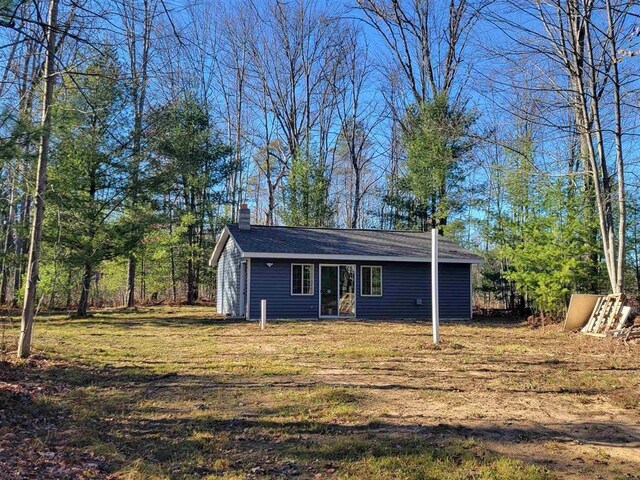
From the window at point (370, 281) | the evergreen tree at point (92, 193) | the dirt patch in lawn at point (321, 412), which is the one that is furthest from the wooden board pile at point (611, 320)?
the evergreen tree at point (92, 193)

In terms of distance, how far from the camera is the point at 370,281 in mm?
17266

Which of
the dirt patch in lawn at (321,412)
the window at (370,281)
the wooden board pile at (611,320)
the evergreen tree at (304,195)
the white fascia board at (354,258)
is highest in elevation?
the evergreen tree at (304,195)

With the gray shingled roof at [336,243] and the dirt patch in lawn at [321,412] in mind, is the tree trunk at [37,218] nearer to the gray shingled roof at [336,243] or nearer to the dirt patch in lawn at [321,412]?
the dirt patch in lawn at [321,412]

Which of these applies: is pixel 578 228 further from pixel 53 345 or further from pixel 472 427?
pixel 53 345

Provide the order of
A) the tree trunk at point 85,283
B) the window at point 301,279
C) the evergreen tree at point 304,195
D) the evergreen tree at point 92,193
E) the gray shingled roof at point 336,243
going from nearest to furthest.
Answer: the evergreen tree at point 92,193, the tree trunk at point 85,283, the gray shingled roof at point 336,243, the window at point 301,279, the evergreen tree at point 304,195

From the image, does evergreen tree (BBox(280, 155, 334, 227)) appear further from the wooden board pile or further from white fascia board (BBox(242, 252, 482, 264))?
the wooden board pile

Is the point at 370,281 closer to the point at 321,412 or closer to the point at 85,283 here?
the point at 85,283

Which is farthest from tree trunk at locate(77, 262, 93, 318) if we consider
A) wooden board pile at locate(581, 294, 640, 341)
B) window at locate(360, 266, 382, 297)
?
wooden board pile at locate(581, 294, 640, 341)

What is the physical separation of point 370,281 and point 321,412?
12.2 meters

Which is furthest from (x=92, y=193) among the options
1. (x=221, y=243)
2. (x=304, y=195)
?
(x=304, y=195)

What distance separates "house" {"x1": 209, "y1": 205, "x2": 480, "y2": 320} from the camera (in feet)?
52.9

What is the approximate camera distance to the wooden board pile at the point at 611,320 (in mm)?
11062

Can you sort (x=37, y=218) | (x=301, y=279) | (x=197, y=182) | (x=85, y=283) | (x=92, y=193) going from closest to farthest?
(x=37, y=218)
(x=85, y=283)
(x=92, y=193)
(x=301, y=279)
(x=197, y=182)

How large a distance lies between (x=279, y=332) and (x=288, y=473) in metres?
9.04
